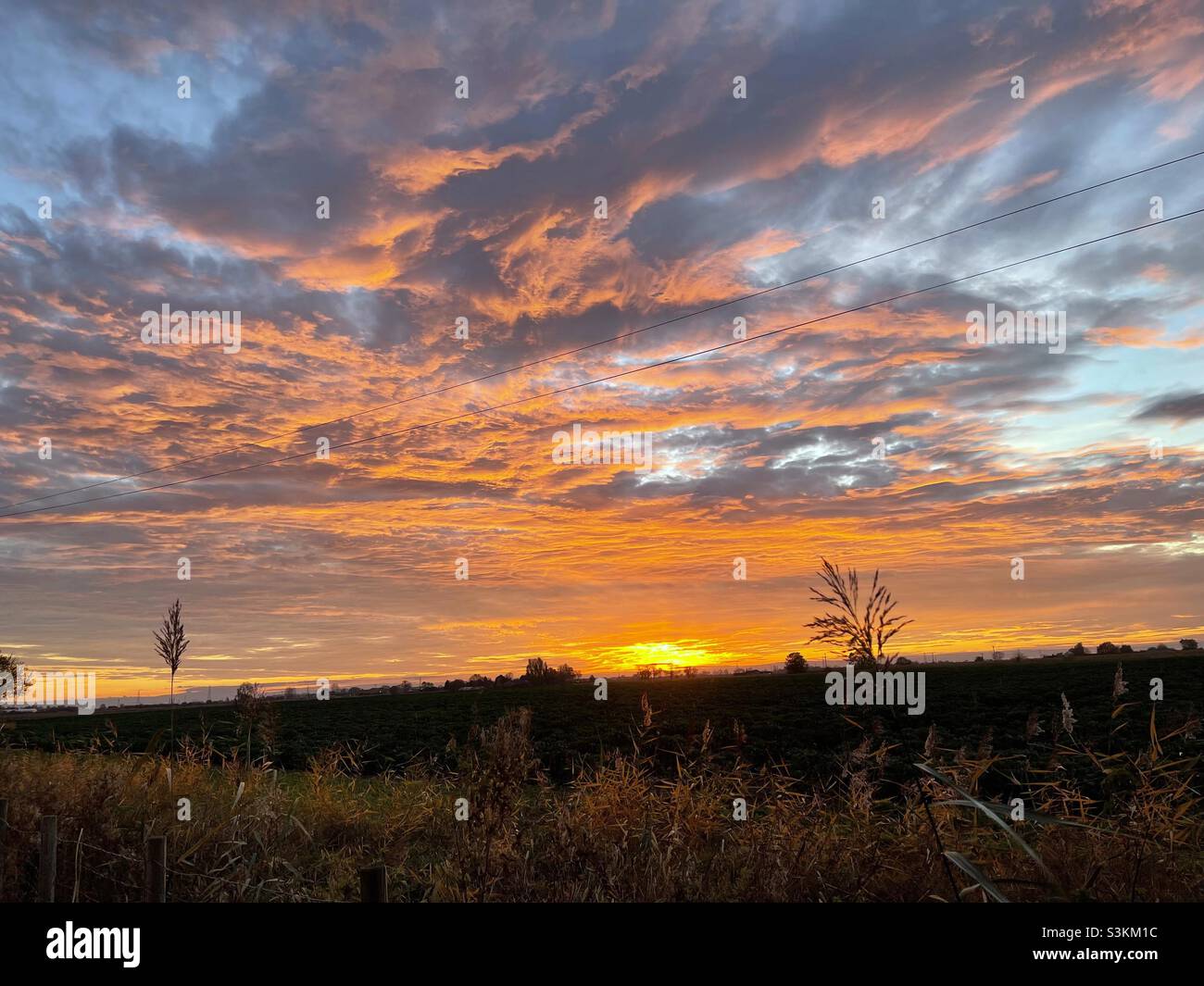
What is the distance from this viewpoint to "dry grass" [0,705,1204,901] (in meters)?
5.68

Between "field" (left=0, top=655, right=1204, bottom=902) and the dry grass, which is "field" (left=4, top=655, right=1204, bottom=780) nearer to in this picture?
"field" (left=0, top=655, right=1204, bottom=902)

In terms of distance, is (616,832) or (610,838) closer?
(610,838)

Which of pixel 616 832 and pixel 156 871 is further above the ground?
pixel 156 871

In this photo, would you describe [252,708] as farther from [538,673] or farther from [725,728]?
[538,673]

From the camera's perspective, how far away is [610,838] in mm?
7238

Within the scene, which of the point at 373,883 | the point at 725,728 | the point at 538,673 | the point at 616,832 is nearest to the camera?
the point at 373,883

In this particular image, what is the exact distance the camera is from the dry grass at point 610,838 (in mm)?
5684

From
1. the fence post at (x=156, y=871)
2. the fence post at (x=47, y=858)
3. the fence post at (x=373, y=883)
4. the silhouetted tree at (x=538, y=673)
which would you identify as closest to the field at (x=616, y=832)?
the fence post at (x=47, y=858)

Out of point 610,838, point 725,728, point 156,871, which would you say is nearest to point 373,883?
point 156,871

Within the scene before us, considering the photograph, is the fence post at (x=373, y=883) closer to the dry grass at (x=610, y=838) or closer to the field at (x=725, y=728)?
the dry grass at (x=610, y=838)

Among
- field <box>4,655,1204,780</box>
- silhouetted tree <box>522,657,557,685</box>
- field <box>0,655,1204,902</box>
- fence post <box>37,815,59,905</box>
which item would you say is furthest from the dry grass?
silhouetted tree <box>522,657,557,685</box>

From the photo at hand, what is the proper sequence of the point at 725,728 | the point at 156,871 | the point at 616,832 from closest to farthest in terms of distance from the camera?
1. the point at 156,871
2. the point at 616,832
3. the point at 725,728

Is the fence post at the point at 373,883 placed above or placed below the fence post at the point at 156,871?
above

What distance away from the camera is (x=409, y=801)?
938 centimetres
